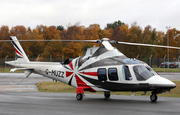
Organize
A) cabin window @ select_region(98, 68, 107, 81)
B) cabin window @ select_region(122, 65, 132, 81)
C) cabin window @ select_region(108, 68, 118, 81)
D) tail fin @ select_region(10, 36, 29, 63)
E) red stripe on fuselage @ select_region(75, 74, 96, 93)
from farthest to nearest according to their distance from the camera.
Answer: tail fin @ select_region(10, 36, 29, 63) → red stripe on fuselage @ select_region(75, 74, 96, 93) → cabin window @ select_region(98, 68, 107, 81) → cabin window @ select_region(108, 68, 118, 81) → cabin window @ select_region(122, 65, 132, 81)

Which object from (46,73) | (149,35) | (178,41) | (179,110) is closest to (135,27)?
(149,35)

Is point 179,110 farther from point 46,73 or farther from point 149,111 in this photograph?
point 46,73

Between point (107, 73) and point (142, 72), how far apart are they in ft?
6.51

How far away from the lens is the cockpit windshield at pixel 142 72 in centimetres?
1426

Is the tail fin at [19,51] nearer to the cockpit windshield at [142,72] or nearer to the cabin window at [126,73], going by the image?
the cabin window at [126,73]

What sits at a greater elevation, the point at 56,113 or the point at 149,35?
the point at 149,35

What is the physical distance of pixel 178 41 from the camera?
238ft

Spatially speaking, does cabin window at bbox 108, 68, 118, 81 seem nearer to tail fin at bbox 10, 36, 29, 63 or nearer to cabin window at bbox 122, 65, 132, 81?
cabin window at bbox 122, 65, 132, 81

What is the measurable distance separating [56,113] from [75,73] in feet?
18.9

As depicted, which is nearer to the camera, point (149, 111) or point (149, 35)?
point (149, 111)

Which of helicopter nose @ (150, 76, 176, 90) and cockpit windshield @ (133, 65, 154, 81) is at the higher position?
cockpit windshield @ (133, 65, 154, 81)

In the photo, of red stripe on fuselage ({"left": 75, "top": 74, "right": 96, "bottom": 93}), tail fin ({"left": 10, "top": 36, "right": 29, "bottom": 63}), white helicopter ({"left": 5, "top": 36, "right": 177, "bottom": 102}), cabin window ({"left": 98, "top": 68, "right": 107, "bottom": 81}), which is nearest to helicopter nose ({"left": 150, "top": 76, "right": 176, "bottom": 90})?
white helicopter ({"left": 5, "top": 36, "right": 177, "bottom": 102})

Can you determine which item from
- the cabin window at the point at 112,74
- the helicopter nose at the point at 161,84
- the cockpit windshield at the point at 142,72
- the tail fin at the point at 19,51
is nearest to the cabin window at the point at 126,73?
the cockpit windshield at the point at 142,72

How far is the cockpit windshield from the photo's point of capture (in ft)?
46.8
